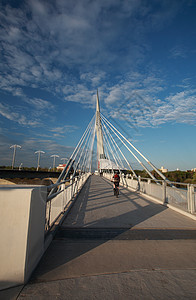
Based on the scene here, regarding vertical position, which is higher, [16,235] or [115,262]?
[16,235]

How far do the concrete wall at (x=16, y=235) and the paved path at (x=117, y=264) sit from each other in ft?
0.78

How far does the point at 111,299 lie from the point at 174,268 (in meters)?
1.29

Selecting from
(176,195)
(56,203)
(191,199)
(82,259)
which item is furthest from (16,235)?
(176,195)

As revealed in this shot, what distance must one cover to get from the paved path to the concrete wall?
0.24 meters

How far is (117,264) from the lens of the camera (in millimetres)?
2770

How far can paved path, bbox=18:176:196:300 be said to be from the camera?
2.13 meters

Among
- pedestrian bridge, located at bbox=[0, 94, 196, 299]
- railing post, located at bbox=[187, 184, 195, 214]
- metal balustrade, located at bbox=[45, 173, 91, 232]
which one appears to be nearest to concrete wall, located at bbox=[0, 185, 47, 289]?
pedestrian bridge, located at bbox=[0, 94, 196, 299]

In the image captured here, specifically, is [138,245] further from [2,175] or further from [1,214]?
[2,175]

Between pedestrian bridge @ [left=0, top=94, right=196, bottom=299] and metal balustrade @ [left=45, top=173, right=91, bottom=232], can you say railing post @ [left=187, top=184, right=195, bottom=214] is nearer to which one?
pedestrian bridge @ [left=0, top=94, right=196, bottom=299]

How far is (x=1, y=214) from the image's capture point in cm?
230

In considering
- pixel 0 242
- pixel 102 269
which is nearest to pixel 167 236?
pixel 102 269

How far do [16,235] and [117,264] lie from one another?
1648mm

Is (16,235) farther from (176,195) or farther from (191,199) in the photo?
(176,195)

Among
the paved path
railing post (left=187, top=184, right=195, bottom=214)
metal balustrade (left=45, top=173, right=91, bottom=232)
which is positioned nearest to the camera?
the paved path
